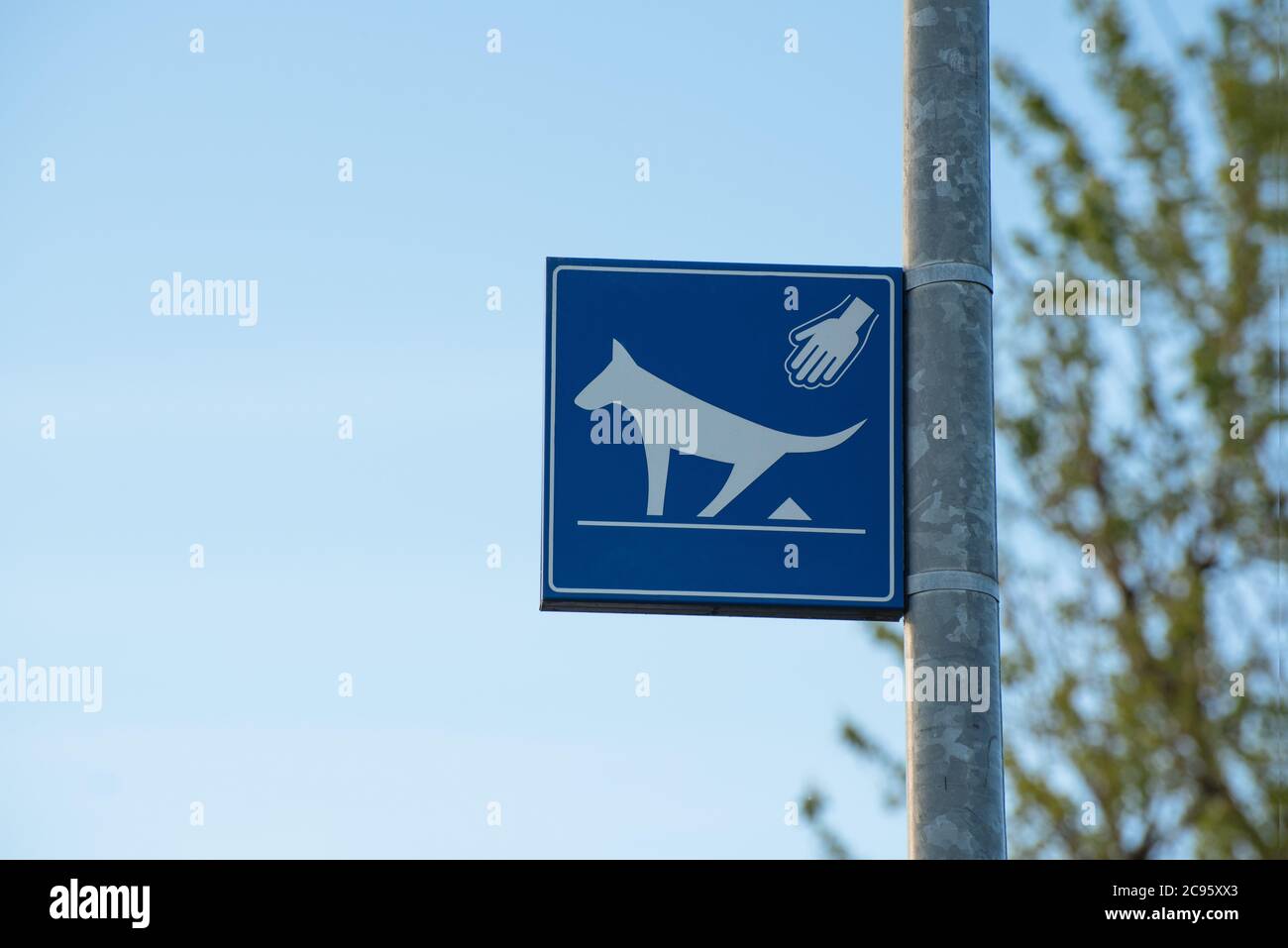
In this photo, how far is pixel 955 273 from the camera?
476cm

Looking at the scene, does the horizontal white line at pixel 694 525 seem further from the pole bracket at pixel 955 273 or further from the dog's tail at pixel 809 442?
the pole bracket at pixel 955 273

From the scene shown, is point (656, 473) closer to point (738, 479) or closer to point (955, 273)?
point (738, 479)

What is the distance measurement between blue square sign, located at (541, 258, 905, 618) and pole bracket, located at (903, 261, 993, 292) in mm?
138

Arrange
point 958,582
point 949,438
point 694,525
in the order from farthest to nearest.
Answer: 1. point 694,525
2. point 949,438
3. point 958,582

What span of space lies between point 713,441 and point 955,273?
0.83 m

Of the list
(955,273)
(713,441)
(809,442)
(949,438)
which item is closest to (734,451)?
(713,441)

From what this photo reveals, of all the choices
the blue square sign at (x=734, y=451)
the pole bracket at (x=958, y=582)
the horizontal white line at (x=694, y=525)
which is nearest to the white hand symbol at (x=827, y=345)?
the blue square sign at (x=734, y=451)

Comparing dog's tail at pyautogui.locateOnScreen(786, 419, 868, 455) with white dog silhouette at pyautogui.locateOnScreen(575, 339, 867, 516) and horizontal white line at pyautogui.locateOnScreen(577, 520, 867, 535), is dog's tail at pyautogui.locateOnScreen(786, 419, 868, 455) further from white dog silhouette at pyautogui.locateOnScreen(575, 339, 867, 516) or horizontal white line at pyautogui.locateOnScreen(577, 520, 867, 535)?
horizontal white line at pyautogui.locateOnScreen(577, 520, 867, 535)

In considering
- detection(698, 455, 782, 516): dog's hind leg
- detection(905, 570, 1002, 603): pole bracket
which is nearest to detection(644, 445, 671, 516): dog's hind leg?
detection(698, 455, 782, 516): dog's hind leg

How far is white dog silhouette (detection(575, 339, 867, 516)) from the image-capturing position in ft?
16.5
